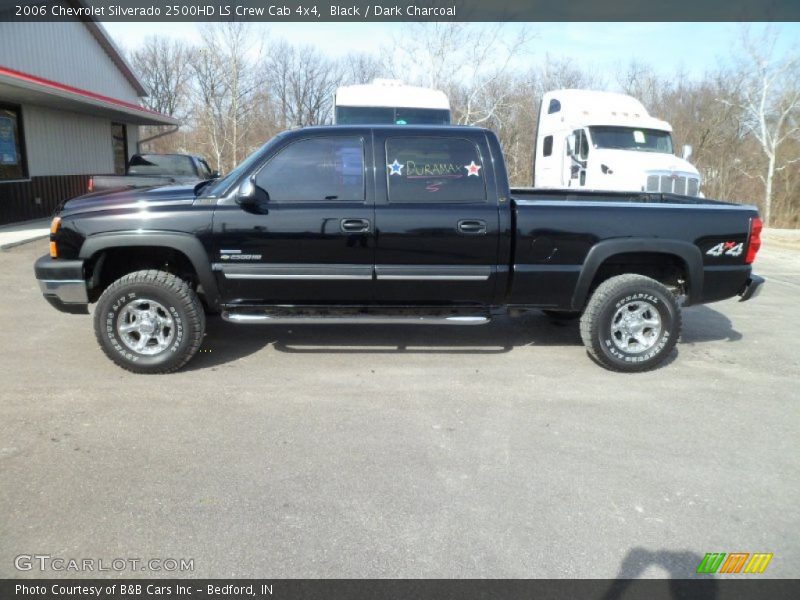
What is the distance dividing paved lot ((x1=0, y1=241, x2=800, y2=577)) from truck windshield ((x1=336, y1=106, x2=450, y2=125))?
24.4ft

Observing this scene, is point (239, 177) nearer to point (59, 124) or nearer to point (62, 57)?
point (59, 124)

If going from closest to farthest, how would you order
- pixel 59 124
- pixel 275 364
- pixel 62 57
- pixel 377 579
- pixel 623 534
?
pixel 377 579, pixel 623 534, pixel 275 364, pixel 59 124, pixel 62 57

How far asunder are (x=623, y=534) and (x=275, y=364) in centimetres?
315

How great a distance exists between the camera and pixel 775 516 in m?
2.96

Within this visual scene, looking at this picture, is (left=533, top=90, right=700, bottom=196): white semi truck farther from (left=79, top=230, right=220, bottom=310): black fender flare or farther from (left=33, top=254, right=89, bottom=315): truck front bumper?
(left=33, top=254, right=89, bottom=315): truck front bumper

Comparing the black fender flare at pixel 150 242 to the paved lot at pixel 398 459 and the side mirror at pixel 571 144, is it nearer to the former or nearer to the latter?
the paved lot at pixel 398 459

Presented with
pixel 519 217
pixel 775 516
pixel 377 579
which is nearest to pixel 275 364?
pixel 519 217

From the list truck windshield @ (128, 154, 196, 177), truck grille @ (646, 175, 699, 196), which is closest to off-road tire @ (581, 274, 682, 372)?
truck grille @ (646, 175, 699, 196)

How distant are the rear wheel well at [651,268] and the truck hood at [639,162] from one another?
24.4 feet

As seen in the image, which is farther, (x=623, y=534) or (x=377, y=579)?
(x=623, y=534)

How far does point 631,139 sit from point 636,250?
363 inches

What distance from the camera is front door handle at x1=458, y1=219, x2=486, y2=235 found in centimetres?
472

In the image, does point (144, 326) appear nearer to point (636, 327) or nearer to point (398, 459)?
point (398, 459)

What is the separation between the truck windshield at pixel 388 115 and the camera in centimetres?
1180
